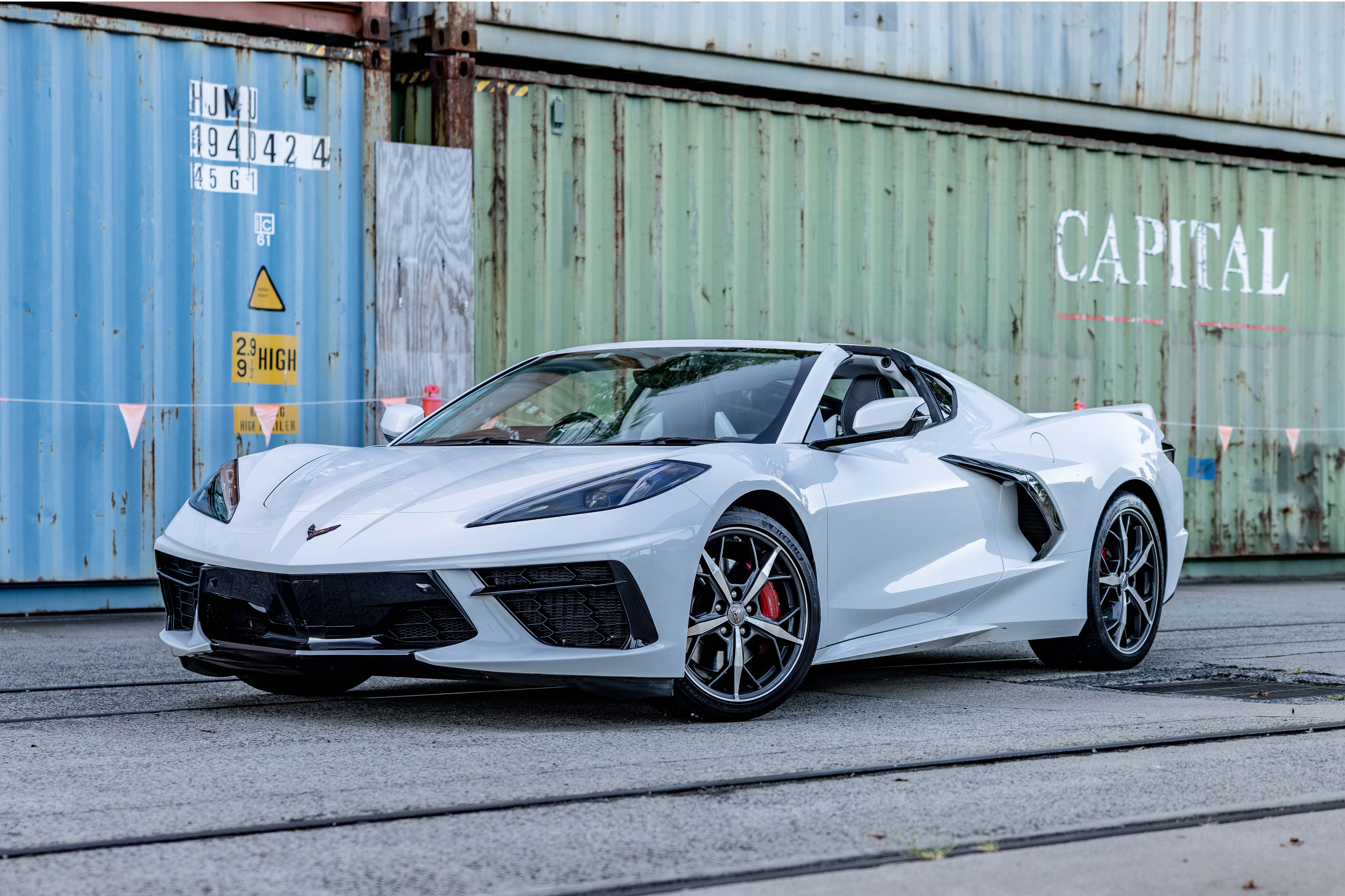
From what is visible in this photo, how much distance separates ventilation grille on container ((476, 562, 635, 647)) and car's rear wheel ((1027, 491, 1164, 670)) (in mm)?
2553

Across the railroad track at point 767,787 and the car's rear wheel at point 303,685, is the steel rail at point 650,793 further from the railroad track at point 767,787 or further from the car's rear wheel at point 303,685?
the car's rear wheel at point 303,685

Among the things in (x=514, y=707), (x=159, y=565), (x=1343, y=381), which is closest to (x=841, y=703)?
(x=514, y=707)

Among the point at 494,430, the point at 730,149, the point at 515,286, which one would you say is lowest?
the point at 494,430

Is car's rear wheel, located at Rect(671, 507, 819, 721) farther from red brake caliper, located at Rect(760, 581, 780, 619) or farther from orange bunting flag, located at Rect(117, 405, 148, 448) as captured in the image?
orange bunting flag, located at Rect(117, 405, 148, 448)

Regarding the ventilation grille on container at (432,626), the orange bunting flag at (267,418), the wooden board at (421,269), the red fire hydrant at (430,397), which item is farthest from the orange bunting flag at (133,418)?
the ventilation grille on container at (432,626)

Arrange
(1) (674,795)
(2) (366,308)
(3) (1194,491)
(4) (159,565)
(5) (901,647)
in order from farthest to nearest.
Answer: (3) (1194,491) → (2) (366,308) → (5) (901,647) → (4) (159,565) → (1) (674,795)

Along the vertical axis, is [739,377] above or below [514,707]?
above

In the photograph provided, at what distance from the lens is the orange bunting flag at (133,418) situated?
9.41 m

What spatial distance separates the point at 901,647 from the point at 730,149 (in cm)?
623

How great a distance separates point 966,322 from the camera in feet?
40.8

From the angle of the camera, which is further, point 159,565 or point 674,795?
point 159,565

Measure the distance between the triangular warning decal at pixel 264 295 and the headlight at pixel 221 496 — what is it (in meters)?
4.27

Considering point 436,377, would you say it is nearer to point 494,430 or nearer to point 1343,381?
point 494,430

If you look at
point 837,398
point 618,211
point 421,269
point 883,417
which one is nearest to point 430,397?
point 421,269
